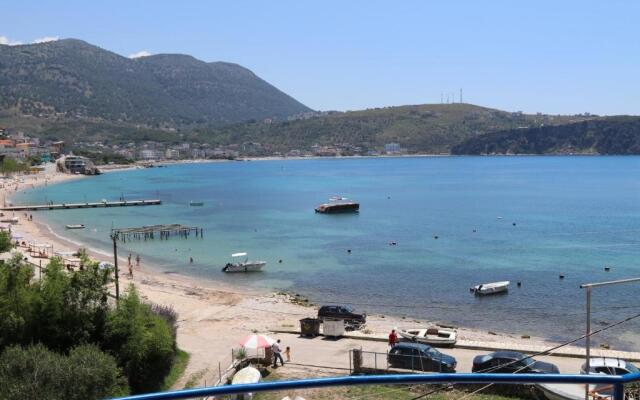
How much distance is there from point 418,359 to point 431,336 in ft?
20.4

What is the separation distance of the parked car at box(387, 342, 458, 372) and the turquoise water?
12.7 meters

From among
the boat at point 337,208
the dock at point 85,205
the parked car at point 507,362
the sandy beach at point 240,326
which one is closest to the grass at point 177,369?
the sandy beach at point 240,326

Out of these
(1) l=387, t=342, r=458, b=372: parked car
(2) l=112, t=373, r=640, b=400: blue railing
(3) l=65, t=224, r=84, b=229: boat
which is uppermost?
(2) l=112, t=373, r=640, b=400: blue railing

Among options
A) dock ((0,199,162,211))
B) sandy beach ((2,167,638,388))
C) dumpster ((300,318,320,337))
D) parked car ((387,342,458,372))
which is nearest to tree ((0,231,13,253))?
sandy beach ((2,167,638,388))

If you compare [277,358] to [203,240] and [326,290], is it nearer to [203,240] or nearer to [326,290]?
[326,290]

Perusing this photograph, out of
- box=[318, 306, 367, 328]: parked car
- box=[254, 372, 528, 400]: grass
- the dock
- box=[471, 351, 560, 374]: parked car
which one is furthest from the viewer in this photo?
the dock

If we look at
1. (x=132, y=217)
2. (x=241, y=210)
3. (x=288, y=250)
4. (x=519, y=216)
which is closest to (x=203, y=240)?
(x=288, y=250)

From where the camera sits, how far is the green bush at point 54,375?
1402 cm

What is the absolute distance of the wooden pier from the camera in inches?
2768

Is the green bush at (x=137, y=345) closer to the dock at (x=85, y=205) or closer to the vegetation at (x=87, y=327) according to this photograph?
the vegetation at (x=87, y=327)

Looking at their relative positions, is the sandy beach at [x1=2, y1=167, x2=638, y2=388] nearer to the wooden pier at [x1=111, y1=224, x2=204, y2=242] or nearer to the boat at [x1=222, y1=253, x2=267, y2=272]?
the boat at [x1=222, y1=253, x2=267, y2=272]

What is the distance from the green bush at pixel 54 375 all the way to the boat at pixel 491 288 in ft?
97.4

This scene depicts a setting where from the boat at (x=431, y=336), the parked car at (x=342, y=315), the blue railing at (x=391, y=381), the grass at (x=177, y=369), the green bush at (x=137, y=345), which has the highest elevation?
the blue railing at (x=391, y=381)

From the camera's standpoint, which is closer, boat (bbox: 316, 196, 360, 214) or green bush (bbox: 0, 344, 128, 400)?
green bush (bbox: 0, 344, 128, 400)
